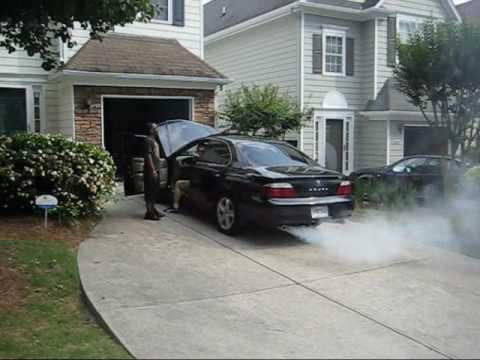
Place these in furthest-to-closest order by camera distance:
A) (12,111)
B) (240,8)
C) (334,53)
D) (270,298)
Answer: (240,8) < (334,53) < (12,111) < (270,298)

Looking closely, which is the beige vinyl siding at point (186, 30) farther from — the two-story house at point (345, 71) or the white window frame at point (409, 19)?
the white window frame at point (409, 19)

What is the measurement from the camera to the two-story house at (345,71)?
60.3 ft

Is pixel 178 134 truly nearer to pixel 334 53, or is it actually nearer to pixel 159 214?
pixel 159 214

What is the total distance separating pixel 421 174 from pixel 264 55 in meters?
8.16

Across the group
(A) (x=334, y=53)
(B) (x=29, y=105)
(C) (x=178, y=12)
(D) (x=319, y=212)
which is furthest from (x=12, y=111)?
(A) (x=334, y=53)

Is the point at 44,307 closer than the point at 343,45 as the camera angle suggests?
Yes

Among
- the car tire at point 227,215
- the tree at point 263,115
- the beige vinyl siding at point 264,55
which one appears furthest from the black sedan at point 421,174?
the car tire at point 227,215

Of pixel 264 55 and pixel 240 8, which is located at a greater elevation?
pixel 240 8

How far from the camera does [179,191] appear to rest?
33.7ft

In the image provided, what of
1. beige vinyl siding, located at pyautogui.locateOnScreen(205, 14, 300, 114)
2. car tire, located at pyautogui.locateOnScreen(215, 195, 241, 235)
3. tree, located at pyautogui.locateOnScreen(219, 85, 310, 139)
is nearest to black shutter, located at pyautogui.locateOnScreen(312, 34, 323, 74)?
beige vinyl siding, located at pyautogui.locateOnScreen(205, 14, 300, 114)

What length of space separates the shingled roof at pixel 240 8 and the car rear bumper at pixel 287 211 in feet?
38.3

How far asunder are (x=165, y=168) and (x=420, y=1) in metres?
14.1

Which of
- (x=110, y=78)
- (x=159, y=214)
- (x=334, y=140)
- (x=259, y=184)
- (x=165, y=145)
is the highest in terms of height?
(x=110, y=78)

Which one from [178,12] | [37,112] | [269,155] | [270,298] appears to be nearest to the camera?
[270,298]
